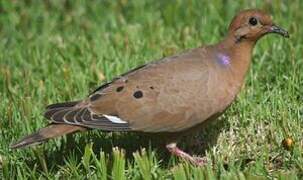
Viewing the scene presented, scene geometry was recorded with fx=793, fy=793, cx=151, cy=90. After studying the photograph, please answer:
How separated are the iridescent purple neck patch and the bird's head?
139 mm

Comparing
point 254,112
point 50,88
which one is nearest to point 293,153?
point 254,112

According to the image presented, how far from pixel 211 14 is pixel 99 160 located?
2.59 metres

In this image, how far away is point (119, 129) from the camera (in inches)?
174

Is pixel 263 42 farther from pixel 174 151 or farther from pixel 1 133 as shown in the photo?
pixel 1 133

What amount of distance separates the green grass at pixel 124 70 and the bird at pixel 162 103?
0.16 meters

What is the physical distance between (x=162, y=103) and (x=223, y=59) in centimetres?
52

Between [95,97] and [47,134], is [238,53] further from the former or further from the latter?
[47,134]

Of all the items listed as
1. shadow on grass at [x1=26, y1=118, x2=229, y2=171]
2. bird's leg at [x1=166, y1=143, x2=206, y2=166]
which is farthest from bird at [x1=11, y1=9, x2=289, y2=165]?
shadow on grass at [x1=26, y1=118, x2=229, y2=171]

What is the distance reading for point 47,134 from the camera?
441 centimetres

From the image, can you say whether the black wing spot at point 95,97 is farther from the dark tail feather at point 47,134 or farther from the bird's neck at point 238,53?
the bird's neck at point 238,53

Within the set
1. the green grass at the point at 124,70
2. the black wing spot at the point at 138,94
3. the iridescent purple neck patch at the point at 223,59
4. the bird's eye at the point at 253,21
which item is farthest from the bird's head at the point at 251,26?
the black wing spot at the point at 138,94

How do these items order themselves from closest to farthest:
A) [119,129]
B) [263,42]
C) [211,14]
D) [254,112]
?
[119,129] < [254,112] < [263,42] < [211,14]

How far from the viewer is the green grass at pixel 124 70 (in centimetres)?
447

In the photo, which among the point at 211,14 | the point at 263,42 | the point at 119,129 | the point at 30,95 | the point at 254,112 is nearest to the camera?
the point at 119,129
